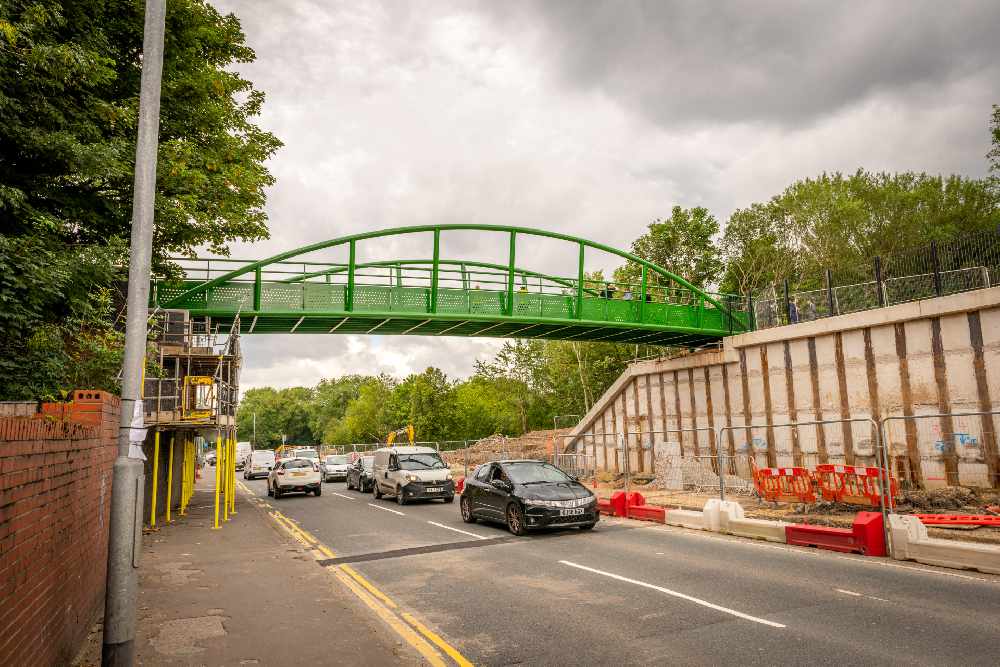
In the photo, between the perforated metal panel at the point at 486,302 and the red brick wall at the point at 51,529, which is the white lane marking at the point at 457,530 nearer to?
the red brick wall at the point at 51,529

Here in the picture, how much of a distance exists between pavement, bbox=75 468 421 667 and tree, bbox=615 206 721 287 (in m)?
41.5

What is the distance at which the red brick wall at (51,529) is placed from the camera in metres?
3.79

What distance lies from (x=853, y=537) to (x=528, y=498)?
5.91 meters

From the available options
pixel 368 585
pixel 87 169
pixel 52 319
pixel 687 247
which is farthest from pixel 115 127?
pixel 687 247

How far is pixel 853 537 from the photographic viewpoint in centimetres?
1041

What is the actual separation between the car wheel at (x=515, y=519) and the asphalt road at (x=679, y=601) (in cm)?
46

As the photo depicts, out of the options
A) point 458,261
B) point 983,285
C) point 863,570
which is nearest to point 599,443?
point 458,261

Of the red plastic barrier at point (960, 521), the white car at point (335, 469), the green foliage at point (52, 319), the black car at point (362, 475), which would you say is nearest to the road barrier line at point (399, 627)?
the green foliage at point (52, 319)

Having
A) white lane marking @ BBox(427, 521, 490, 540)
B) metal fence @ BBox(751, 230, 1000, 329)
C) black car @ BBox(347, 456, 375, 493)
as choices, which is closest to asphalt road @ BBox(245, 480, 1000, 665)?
white lane marking @ BBox(427, 521, 490, 540)

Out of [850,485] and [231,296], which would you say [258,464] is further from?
[850,485]

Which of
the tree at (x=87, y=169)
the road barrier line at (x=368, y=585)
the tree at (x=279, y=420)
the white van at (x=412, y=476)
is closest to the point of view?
the road barrier line at (x=368, y=585)

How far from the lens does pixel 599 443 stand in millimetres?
33750

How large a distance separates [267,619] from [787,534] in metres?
8.91

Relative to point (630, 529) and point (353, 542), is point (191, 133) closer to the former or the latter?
point (353, 542)
